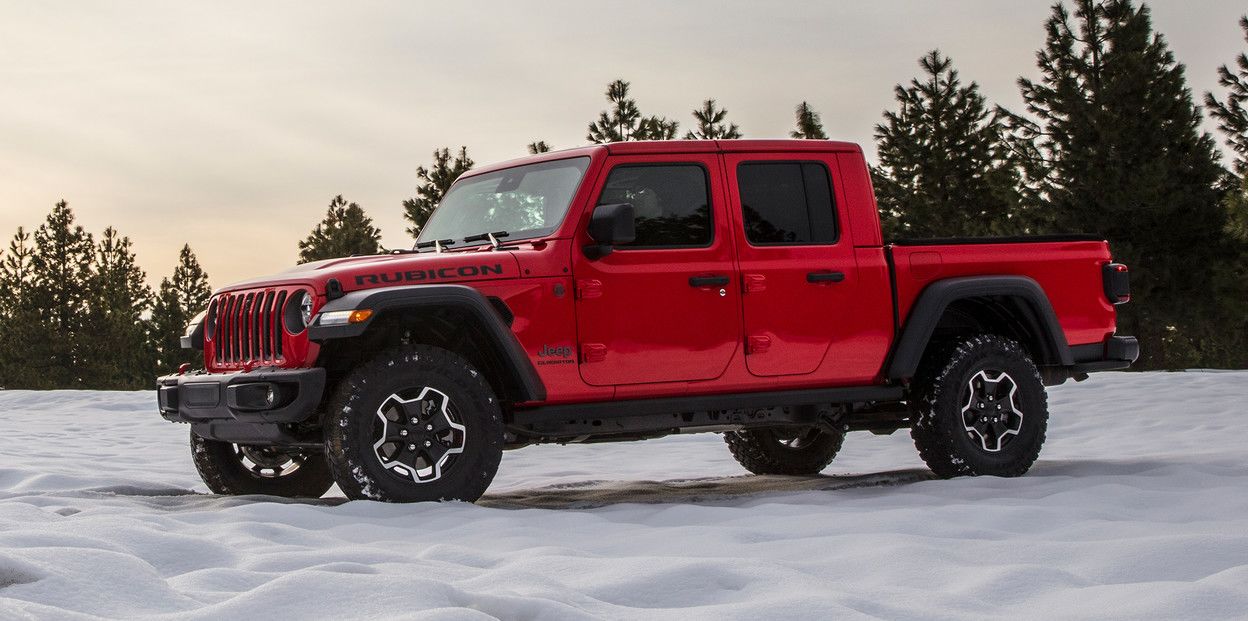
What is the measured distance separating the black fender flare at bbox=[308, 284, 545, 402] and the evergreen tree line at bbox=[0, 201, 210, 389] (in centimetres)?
4977

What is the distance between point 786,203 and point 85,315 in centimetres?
5444

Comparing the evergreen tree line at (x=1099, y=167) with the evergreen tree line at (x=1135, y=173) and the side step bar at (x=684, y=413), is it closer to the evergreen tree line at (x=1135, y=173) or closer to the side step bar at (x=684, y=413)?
the evergreen tree line at (x=1135, y=173)

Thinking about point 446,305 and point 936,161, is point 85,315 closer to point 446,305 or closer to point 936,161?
point 936,161

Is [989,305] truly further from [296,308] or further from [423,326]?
[296,308]

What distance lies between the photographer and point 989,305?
8.02 metres

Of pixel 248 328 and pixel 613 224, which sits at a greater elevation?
pixel 613 224

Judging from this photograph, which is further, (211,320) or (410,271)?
(211,320)

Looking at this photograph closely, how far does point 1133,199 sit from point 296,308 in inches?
1258

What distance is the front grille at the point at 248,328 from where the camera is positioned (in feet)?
20.9

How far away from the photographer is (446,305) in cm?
616

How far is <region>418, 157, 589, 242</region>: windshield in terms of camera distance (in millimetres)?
6788

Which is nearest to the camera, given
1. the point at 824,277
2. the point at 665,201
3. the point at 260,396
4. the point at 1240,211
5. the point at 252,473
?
the point at 260,396

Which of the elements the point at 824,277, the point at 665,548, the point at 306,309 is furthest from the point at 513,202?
the point at 665,548

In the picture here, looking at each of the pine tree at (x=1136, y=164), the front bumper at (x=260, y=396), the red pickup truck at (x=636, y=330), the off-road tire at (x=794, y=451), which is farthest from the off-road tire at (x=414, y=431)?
the pine tree at (x=1136, y=164)
